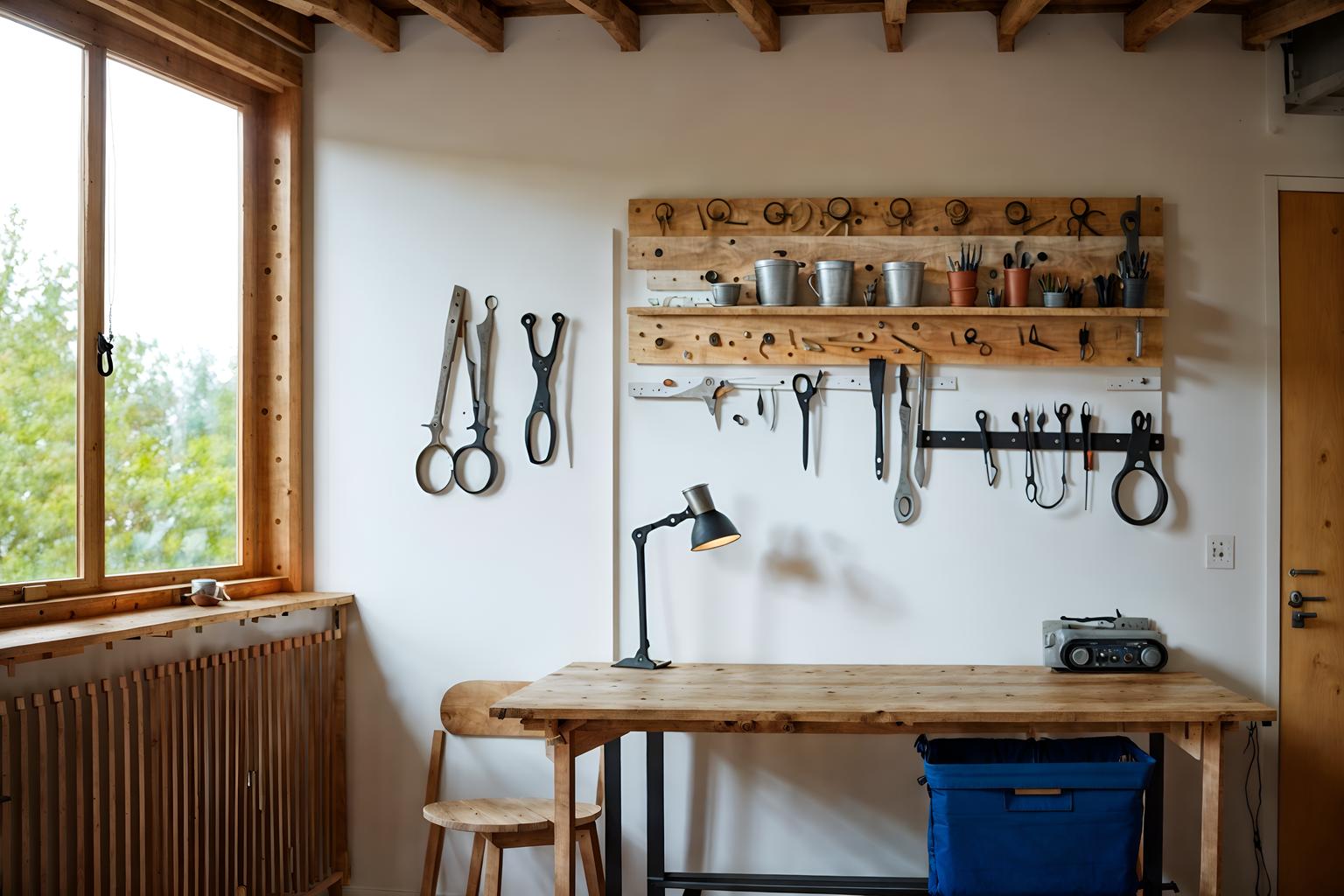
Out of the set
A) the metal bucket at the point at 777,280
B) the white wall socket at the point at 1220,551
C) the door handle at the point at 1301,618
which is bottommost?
the door handle at the point at 1301,618

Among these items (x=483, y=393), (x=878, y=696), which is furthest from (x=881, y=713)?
(x=483, y=393)

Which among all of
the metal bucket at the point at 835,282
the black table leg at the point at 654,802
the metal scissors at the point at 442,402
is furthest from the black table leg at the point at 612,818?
the metal bucket at the point at 835,282

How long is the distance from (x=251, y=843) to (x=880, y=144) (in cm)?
292

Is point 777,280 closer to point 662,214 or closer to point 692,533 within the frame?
point 662,214

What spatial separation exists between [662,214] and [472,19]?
86cm

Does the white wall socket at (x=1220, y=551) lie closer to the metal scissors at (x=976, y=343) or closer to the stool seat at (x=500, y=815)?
the metal scissors at (x=976, y=343)

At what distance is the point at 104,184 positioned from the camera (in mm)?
2996

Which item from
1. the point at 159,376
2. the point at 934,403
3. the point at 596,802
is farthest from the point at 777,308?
the point at 159,376

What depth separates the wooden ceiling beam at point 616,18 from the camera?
3193 mm

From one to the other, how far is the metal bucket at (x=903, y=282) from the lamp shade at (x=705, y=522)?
0.84m

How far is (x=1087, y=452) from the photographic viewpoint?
3.40 m

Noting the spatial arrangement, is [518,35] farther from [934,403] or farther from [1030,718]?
[1030,718]

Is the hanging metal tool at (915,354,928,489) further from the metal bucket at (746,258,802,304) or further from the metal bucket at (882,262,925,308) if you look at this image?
the metal bucket at (746,258,802,304)

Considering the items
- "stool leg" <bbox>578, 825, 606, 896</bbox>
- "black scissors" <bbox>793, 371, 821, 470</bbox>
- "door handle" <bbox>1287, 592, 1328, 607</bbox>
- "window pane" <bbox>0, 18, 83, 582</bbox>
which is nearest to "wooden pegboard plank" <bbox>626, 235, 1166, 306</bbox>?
"black scissors" <bbox>793, 371, 821, 470</bbox>
